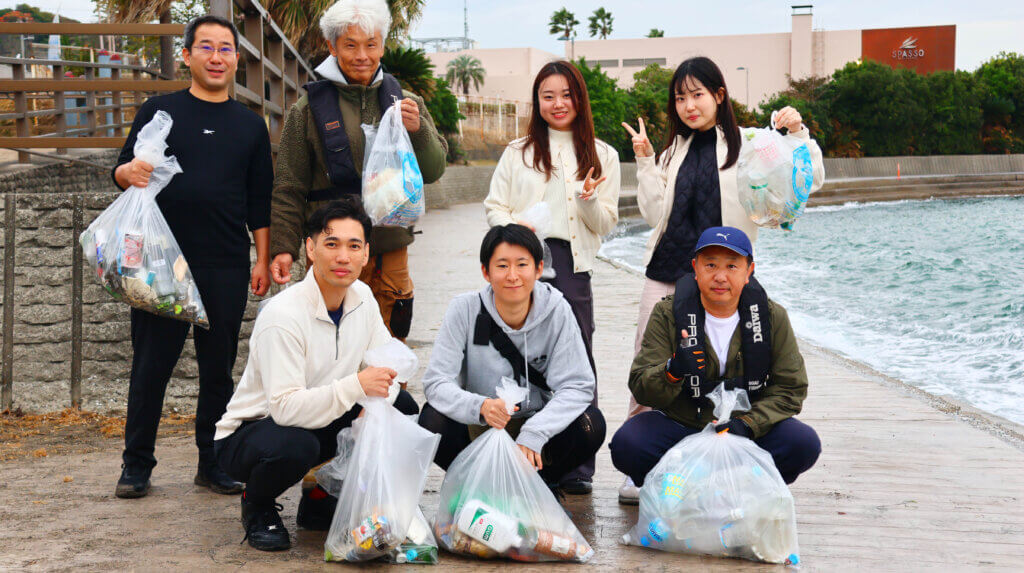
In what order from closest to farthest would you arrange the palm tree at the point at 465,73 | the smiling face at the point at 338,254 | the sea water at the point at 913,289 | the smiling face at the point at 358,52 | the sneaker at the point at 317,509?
1. the smiling face at the point at 338,254
2. the sneaker at the point at 317,509
3. the smiling face at the point at 358,52
4. the sea water at the point at 913,289
5. the palm tree at the point at 465,73

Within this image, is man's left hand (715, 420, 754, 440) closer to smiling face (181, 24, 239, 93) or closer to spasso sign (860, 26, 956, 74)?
smiling face (181, 24, 239, 93)

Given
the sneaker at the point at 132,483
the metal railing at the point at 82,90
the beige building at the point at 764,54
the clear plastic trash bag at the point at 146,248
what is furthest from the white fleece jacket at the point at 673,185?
the beige building at the point at 764,54

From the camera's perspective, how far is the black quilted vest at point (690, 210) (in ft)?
13.0

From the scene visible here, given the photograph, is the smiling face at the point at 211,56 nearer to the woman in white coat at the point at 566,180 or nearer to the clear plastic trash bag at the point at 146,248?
the clear plastic trash bag at the point at 146,248

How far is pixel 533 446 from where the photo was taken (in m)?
3.29

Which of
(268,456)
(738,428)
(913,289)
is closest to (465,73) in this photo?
(913,289)

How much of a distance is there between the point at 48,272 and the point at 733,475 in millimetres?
4185

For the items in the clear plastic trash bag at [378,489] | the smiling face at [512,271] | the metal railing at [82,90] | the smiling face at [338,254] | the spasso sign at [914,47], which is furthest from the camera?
the spasso sign at [914,47]

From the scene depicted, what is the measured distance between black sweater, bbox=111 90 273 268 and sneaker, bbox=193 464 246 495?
0.88 m

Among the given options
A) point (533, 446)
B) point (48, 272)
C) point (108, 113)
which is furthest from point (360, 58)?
point (108, 113)

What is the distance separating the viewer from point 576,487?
3982mm

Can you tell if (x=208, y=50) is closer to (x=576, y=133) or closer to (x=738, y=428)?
(x=576, y=133)

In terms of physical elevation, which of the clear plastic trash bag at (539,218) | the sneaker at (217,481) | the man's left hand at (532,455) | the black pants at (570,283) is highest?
the clear plastic trash bag at (539,218)

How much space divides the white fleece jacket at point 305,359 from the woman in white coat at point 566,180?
2.89ft
